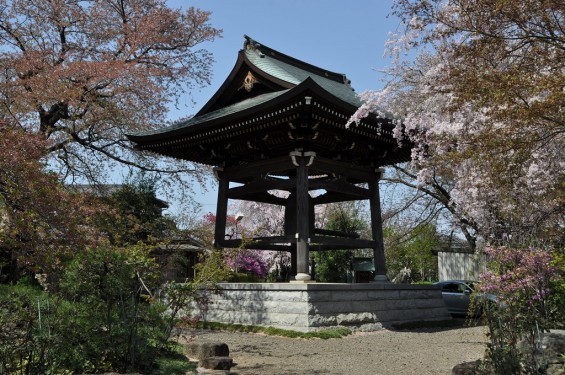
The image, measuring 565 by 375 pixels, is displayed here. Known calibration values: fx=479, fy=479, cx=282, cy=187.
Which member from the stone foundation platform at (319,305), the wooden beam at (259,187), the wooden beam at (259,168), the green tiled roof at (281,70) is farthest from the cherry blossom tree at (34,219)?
the green tiled roof at (281,70)

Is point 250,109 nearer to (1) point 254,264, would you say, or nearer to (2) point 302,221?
(2) point 302,221

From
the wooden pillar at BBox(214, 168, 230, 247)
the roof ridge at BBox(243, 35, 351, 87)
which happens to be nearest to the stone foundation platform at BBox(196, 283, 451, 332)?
the wooden pillar at BBox(214, 168, 230, 247)

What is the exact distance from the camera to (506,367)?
471 centimetres

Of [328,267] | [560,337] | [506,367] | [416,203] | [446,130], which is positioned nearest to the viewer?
[506,367]

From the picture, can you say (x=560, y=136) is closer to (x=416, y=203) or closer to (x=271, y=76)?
(x=271, y=76)

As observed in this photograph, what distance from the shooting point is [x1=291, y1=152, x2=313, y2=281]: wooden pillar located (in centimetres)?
1130

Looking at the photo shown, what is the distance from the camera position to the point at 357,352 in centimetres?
815

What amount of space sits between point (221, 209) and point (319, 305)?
4.39 metres

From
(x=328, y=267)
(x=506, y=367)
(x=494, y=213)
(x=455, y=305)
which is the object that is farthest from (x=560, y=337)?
(x=328, y=267)

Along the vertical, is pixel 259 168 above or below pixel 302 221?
above

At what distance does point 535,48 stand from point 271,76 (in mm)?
7360

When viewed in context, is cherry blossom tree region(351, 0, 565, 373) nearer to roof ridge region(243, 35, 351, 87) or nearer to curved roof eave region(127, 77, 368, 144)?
curved roof eave region(127, 77, 368, 144)

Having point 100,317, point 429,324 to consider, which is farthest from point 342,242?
point 100,317

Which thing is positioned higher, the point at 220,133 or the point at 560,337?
the point at 220,133
